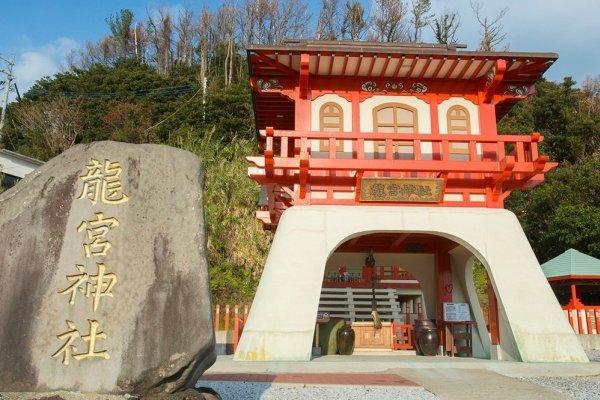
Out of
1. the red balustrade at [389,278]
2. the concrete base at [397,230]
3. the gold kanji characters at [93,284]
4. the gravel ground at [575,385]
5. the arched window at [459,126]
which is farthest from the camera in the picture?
the red balustrade at [389,278]

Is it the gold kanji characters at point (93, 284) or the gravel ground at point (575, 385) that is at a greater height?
the gold kanji characters at point (93, 284)

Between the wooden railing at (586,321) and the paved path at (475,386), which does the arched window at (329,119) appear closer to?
the paved path at (475,386)

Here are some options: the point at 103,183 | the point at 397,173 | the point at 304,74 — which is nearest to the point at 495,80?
the point at 397,173

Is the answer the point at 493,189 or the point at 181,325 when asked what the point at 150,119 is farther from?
the point at 181,325

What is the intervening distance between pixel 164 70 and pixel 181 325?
1538 inches

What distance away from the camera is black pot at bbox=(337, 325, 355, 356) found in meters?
11.3

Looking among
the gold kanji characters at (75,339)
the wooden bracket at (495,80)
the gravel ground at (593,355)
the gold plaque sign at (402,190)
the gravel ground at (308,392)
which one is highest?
the wooden bracket at (495,80)

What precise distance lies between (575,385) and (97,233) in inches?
214

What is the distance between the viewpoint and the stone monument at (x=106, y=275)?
3.47 metres

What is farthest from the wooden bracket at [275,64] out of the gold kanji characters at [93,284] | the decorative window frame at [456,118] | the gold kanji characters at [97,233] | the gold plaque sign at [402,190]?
the gold kanji characters at [93,284]

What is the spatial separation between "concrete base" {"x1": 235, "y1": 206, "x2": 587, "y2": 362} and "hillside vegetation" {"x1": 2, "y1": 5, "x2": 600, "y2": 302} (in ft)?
34.1

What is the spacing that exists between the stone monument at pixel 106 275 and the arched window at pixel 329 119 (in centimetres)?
631

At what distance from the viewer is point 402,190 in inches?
370

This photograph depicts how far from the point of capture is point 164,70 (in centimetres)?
3981
